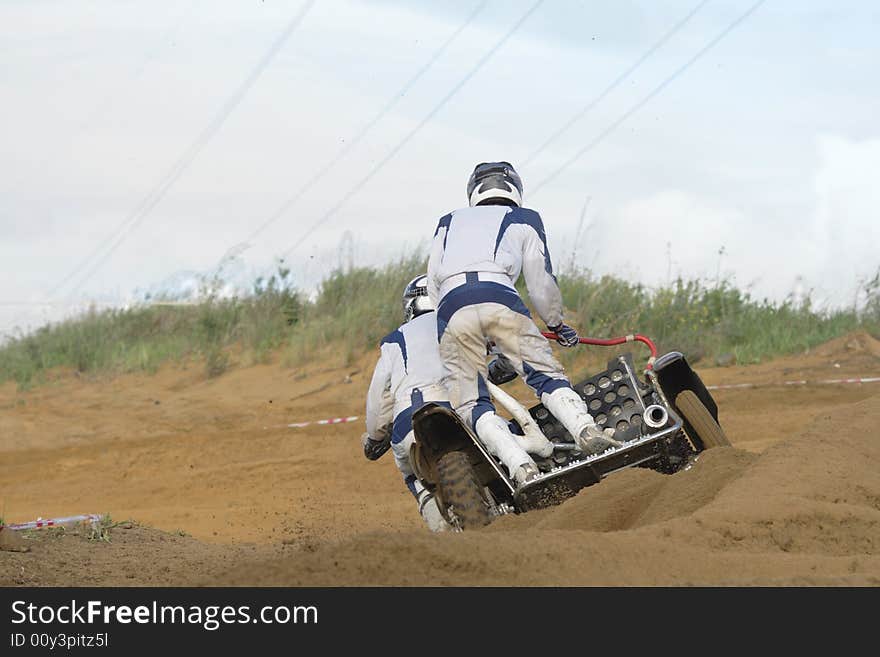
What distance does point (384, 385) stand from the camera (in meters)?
7.61

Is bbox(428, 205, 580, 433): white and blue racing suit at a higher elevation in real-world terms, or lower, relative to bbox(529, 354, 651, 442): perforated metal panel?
higher

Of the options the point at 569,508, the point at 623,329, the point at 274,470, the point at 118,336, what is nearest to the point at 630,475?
the point at 569,508

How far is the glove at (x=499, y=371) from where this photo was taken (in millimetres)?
7312

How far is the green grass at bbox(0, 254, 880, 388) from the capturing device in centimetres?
1664

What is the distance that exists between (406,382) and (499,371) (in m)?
0.58

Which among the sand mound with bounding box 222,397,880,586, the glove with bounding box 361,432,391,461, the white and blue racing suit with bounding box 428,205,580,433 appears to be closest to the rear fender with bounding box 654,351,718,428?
the white and blue racing suit with bounding box 428,205,580,433

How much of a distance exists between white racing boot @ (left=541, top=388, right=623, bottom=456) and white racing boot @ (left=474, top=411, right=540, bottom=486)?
27cm

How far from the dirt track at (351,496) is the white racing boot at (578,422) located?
0.23m

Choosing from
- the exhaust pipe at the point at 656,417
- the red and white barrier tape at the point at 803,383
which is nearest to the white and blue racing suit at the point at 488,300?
the exhaust pipe at the point at 656,417

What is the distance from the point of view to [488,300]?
22.2 ft

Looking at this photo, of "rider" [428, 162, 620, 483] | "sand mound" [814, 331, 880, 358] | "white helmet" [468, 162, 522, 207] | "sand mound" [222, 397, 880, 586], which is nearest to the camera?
Answer: "sand mound" [222, 397, 880, 586]

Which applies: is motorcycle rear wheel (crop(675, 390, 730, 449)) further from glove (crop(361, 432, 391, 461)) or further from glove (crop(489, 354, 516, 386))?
glove (crop(361, 432, 391, 461))
